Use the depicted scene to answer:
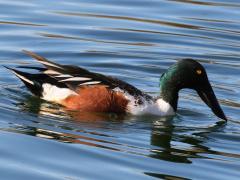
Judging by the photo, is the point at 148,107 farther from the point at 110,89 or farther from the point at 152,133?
the point at 152,133

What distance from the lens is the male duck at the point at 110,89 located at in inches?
437

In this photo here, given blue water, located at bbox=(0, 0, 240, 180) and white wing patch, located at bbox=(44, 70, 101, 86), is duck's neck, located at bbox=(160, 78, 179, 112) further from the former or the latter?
white wing patch, located at bbox=(44, 70, 101, 86)

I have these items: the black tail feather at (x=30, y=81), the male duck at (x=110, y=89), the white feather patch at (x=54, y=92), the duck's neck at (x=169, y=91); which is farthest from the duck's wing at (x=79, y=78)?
the duck's neck at (x=169, y=91)

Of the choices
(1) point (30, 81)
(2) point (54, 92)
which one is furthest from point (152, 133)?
(1) point (30, 81)

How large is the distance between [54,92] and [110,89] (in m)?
0.70

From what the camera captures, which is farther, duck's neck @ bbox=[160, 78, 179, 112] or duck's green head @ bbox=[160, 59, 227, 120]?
duck's neck @ bbox=[160, 78, 179, 112]

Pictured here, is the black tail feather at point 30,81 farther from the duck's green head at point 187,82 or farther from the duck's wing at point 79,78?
the duck's green head at point 187,82

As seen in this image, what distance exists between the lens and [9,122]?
Result: 33.6 feet

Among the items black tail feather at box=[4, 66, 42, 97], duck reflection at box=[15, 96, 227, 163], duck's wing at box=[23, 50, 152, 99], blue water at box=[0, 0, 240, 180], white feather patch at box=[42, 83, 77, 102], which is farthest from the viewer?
black tail feather at box=[4, 66, 42, 97]

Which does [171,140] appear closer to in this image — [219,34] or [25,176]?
[25,176]

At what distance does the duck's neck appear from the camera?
11.4 metres

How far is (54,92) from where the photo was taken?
11.3 metres

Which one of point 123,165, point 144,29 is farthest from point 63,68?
point 144,29

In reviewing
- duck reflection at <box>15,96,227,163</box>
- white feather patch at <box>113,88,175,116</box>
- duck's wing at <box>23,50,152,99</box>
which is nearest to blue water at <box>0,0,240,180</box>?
duck reflection at <box>15,96,227,163</box>
